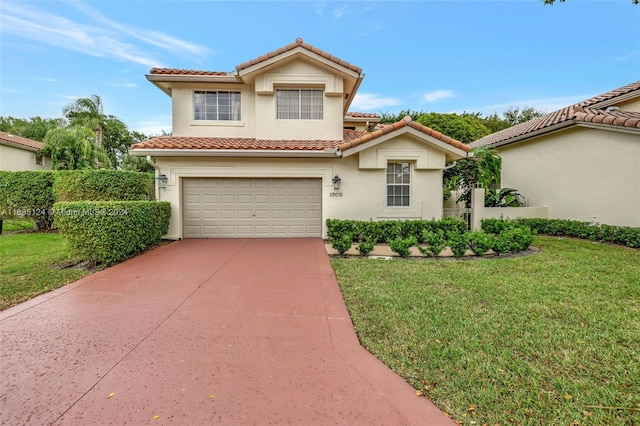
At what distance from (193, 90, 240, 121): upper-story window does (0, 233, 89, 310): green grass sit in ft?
23.1

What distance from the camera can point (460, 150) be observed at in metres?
10.9

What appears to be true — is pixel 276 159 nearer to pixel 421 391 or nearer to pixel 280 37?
pixel 280 37

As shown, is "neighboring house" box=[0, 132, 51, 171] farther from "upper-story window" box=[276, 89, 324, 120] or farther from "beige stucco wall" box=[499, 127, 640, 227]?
"beige stucco wall" box=[499, 127, 640, 227]

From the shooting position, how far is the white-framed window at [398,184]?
1155cm

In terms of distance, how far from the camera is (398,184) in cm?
1160

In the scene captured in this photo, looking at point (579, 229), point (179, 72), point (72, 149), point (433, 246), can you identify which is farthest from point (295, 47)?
point (72, 149)

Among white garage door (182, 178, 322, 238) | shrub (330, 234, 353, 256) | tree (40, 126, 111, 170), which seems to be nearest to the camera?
shrub (330, 234, 353, 256)

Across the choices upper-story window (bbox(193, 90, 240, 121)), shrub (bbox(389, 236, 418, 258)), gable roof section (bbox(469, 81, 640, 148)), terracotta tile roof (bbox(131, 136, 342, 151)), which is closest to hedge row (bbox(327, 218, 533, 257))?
shrub (bbox(389, 236, 418, 258))

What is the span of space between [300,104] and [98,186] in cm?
833

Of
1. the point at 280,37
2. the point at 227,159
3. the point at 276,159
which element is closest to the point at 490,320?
the point at 276,159

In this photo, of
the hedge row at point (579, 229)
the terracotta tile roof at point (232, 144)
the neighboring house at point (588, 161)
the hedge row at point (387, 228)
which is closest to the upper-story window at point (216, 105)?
the terracotta tile roof at point (232, 144)

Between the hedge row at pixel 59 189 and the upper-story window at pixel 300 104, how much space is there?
627 cm

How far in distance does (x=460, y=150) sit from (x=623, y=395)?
31.2 ft

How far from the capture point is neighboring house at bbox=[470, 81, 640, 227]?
10078 millimetres
